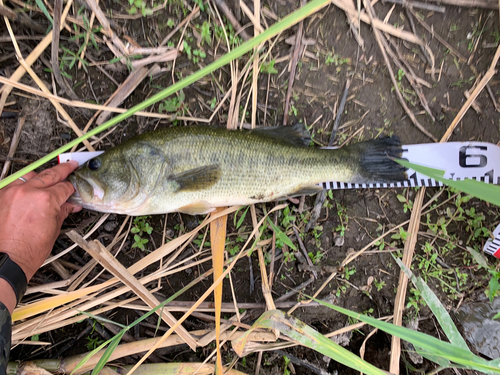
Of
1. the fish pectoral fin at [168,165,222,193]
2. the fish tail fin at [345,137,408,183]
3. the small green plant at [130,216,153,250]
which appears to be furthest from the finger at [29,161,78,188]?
the fish tail fin at [345,137,408,183]

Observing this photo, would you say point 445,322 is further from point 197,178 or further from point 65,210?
point 65,210

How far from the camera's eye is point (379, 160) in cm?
293

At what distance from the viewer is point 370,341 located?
125 inches

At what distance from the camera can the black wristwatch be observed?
2.42 metres

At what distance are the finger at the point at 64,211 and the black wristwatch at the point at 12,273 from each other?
454 mm

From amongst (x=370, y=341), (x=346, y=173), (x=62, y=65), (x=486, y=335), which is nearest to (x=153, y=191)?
(x=62, y=65)

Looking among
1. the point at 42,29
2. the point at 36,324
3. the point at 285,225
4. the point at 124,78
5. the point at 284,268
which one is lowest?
the point at 36,324

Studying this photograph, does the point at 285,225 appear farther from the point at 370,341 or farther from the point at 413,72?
the point at 413,72

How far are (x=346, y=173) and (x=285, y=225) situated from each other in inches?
31.3

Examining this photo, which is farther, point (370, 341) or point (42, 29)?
point (370, 341)

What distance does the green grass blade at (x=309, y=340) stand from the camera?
2070 millimetres

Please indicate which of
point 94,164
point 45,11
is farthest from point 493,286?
point 45,11

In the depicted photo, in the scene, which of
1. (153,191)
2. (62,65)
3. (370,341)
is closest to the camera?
(153,191)

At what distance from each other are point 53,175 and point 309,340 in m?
2.60
